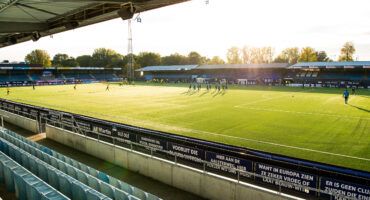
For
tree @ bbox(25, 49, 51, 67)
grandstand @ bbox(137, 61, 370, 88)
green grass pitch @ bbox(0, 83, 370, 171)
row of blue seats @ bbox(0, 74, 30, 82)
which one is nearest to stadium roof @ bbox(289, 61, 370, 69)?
grandstand @ bbox(137, 61, 370, 88)

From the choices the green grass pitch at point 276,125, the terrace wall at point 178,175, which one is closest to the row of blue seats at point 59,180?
the terrace wall at point 178,175

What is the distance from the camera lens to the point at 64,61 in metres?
146

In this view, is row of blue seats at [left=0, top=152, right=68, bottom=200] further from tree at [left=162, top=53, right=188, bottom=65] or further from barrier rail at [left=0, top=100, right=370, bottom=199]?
tree at [left=162, top=53, right=188, bottom=65]

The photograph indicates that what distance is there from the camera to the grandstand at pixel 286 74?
214 ft

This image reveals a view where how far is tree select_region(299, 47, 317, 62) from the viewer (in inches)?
4336

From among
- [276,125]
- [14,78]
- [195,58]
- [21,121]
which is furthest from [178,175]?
[195,58]

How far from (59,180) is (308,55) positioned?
11777 cm

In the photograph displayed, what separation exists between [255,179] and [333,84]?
63.0 meters

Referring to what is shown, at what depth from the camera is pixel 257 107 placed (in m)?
32.2

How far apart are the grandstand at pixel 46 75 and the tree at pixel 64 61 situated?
35698 millimetres

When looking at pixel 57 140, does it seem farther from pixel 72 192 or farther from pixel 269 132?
pixel 269 132

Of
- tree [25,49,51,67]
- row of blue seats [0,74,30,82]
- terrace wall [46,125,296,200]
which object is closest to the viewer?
terrace wall [46,125,296,200]

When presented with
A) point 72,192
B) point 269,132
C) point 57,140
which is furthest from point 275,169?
point 57,140

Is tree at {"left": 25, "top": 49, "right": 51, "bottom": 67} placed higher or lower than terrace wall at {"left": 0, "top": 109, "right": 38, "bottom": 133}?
higher
